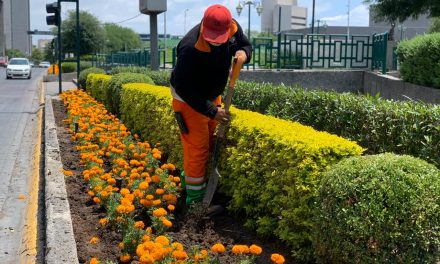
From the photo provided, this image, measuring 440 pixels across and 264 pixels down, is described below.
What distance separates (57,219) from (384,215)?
281 centimetres

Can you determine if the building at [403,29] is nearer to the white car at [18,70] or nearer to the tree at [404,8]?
the tree at [404,8]

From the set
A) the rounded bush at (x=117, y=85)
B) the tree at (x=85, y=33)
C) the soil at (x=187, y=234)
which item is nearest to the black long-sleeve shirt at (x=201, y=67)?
the soil at (x=187, y=234)

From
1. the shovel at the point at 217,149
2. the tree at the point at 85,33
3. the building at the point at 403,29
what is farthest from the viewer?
the tree at the point at 85,33

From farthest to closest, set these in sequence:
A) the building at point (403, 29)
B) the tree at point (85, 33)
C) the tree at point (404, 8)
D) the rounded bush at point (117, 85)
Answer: the tree at point (85, 33)
the building at point (403, 29)
the tree at point (404, 8)
the rounded bush at point (117, 85)

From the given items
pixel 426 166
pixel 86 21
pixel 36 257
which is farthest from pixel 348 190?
pixel 86 21

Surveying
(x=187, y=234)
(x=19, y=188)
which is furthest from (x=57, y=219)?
(x=19, y=188)

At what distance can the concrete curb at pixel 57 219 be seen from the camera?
3.80m

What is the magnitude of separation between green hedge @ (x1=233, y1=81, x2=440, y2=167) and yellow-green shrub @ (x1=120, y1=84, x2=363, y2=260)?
0.66 m

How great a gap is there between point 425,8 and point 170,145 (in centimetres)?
1046

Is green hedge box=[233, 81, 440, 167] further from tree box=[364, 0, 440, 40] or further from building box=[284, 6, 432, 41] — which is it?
building box=[284, 6, 432, 41]

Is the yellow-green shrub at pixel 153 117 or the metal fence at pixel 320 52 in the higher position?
the metal fence at pixel 320 52

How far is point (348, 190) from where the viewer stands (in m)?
2.97

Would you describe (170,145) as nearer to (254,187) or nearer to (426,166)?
(254,187)

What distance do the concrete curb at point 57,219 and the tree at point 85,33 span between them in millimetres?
41551
